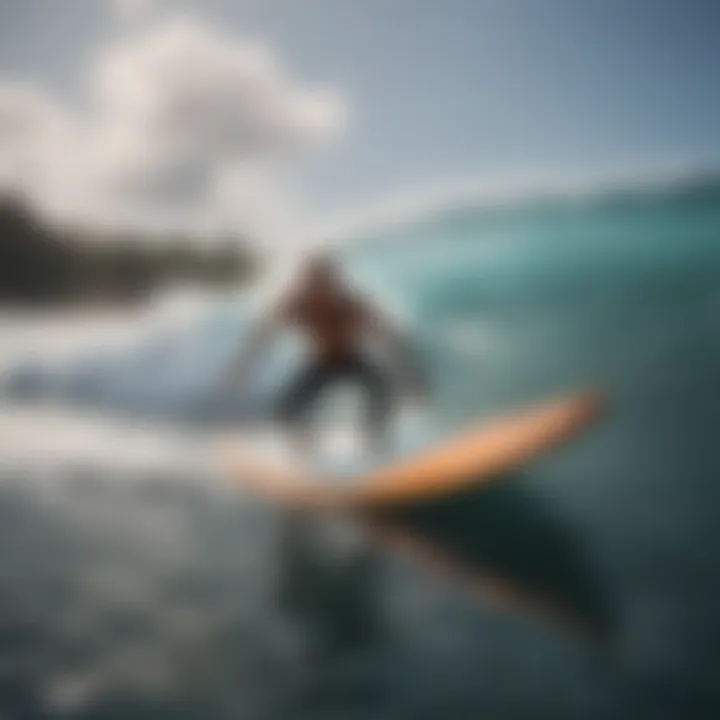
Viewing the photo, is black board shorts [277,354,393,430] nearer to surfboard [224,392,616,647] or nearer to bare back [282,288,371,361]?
bare back [282,288,371,361]

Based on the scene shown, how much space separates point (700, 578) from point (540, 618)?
1.17 ft

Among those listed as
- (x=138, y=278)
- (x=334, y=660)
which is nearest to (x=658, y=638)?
(x=334, y=660)

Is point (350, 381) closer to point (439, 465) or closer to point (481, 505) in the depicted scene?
point (439, 465)

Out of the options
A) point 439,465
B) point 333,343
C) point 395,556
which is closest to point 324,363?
point 333,343

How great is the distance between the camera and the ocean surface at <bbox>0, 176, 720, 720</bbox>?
135 cm

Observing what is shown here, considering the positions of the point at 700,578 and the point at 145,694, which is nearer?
the point at 145,694

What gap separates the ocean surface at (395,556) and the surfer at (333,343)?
55mm

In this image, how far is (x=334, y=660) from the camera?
140 centimetres

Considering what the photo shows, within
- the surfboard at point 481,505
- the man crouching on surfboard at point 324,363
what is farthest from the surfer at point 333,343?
the surfboard at point 481,505

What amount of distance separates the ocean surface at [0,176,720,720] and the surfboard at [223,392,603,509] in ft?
0.16

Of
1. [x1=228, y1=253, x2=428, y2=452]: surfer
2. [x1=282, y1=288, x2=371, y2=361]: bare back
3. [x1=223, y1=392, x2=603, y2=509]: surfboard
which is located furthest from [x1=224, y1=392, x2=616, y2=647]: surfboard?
[x1=282, y1=288, x2=371, y2=361]: bare back

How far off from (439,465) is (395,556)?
213 mm

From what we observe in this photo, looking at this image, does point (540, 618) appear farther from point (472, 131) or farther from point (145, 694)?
point (472, 131)

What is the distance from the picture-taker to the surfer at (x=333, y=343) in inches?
65.1
